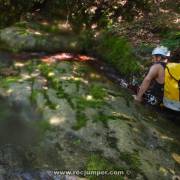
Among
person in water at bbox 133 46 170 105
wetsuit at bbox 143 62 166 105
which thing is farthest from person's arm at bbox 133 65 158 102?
wetsuit at bbox 143 62 166 105

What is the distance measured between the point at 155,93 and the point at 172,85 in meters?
0.69

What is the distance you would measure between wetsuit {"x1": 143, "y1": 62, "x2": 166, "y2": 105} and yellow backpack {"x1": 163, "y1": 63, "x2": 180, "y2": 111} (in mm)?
186

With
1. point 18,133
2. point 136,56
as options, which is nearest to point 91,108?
point 18,133

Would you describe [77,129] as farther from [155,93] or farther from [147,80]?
[155,93]

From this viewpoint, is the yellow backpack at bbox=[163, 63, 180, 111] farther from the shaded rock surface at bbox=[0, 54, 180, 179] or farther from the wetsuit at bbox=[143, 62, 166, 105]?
the shaded rock surface at bbox=[0, 54, 180, 179]

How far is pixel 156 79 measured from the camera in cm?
784

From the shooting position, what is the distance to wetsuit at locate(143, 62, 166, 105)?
25.7ft

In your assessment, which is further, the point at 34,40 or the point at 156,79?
the point at 34,40

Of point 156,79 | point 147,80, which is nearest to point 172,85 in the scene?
point 156,79

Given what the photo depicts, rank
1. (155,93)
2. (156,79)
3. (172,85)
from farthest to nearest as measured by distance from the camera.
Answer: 1. (155,93)
2. (156,79)
3. (172,85)

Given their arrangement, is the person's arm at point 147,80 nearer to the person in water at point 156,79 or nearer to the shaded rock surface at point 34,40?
the person in water at point 156,79

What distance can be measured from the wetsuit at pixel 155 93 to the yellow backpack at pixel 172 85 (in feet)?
0.61

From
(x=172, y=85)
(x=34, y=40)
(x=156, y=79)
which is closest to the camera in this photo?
(x=172, y=85)

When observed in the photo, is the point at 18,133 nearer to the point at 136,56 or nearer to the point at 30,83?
the point at 30,83
